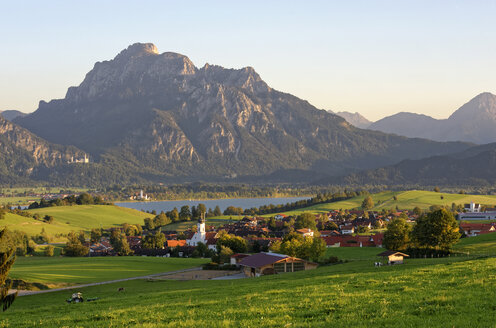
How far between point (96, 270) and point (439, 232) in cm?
4966

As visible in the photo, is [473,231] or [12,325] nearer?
[12,325]

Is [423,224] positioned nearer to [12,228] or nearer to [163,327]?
[163,327]

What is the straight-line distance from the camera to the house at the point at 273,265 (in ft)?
250

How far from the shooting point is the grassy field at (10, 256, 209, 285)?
7262 cm

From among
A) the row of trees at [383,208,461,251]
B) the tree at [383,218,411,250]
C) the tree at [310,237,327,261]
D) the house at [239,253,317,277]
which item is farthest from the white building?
the row of trees at [383,208,461,251]

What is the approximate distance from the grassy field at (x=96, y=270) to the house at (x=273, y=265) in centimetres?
1618

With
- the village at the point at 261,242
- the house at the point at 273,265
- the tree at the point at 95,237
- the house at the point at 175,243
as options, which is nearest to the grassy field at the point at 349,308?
the village at the point at 261,242

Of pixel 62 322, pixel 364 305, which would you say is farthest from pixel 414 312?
pixel 62 322

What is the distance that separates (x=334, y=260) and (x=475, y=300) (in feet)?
200

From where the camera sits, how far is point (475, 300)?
20.8 meters

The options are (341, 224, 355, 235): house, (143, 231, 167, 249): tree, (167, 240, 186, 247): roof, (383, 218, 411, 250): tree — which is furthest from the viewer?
(341, 224, 355, 235): house

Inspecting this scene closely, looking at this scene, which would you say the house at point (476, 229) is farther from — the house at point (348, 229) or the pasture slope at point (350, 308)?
the pasture slope at point (350, 308)

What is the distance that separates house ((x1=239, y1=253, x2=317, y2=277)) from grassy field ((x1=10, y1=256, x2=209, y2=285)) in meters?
16.2

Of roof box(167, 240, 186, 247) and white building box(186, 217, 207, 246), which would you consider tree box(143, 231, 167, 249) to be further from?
white building box(186, 217, 207, 246)
